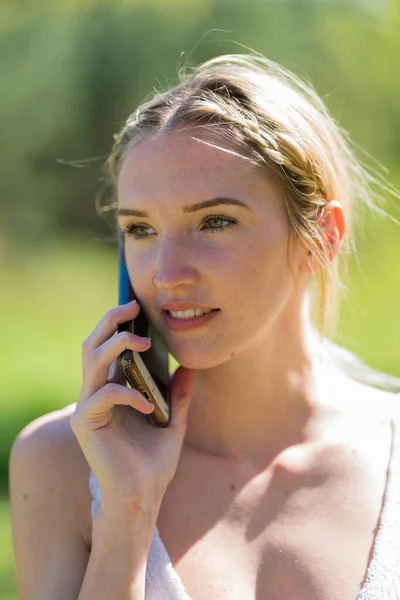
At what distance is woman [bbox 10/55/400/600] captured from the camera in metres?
2.47

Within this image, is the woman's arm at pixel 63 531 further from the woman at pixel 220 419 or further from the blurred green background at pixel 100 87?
the blurred green background at pixel 100 87

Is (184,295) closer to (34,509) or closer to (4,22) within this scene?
(34,509)

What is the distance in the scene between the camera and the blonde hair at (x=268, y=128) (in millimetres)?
2730

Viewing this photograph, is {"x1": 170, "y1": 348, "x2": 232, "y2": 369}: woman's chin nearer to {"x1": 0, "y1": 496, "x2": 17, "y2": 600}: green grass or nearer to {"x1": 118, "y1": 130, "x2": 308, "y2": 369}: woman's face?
{"x1": 118, "y1": 130, "x2": 308, "y2": 369}: woman's face

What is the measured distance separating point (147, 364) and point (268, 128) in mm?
826

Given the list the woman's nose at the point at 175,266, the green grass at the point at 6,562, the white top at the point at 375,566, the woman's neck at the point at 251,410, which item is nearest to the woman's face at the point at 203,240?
the woman's nose at the point at 175,266

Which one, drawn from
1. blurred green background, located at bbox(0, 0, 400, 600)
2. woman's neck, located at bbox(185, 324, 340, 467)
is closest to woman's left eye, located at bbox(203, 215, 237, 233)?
woman's neck, located at bbox(185, 324, 340, 467)

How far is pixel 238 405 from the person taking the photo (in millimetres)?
2936

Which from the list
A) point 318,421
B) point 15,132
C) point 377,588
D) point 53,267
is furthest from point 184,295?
point 15,132

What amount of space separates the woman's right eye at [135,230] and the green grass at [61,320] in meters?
2.94

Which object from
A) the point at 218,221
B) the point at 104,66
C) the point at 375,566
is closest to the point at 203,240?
the point at 218,221

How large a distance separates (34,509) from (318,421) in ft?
3.27

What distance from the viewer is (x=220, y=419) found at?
9.63ft

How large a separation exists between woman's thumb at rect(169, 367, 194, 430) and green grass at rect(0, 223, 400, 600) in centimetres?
264
